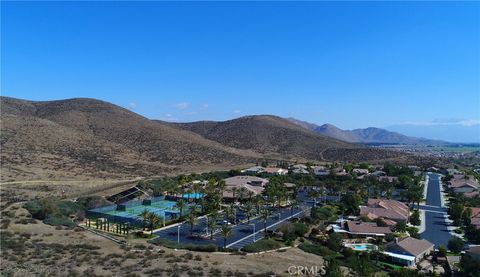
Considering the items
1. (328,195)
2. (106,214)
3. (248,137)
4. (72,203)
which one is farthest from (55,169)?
(248,137)

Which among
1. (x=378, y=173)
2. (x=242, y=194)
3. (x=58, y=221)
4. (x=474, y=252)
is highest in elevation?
(x=378, y=173)

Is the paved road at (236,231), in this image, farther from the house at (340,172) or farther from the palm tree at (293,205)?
the house at (340,172)

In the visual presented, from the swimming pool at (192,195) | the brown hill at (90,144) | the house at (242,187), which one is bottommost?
the swimming pool at (192,195)

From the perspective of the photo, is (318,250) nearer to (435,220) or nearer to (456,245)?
(456,245)

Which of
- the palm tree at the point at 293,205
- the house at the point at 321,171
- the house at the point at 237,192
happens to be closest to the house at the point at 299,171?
the house at the point at 321,171

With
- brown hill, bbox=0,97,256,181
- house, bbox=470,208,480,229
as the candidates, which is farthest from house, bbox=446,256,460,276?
brown hill, bbox=0,97,256,181

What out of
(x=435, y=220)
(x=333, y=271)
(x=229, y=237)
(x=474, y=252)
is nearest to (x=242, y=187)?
(x=229, y=237)

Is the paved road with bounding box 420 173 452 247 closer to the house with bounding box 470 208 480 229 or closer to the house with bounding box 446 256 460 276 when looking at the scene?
the house with bounding box 470 208 480 229
